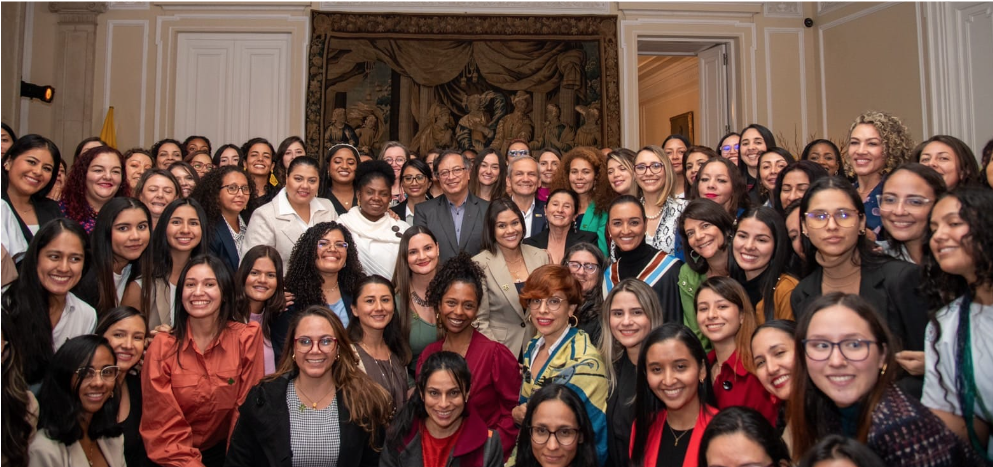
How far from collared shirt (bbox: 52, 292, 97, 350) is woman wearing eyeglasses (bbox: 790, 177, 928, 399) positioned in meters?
2.88

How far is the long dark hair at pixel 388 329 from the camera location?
3785 mm

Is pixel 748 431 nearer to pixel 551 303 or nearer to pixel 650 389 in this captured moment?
pixel 650 389

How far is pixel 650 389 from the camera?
118 inches

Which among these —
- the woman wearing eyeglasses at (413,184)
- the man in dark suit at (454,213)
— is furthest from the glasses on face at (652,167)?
the woman wearing eyeglasses at (413,184)

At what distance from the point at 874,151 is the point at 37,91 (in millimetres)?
7239

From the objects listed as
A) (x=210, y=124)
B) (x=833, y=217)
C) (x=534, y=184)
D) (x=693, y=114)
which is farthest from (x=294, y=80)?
(x=833, y=217)

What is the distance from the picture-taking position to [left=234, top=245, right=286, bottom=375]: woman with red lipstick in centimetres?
386

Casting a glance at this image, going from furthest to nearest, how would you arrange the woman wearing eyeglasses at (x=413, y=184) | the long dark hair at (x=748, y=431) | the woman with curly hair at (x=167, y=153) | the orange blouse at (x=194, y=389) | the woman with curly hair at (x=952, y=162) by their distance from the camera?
1. the woman with curly hair at (x=167, y=153)
2. the woman wearing eyeglasses at (x=413, y=184)
3. the woman with curly hair at (x=952, y=162)
4. the orange blouse at (x=194, y=389)
5. the long dark hair at (x=748, y=431)

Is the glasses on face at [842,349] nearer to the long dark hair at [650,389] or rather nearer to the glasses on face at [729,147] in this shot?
the long dark hair at [650,389]

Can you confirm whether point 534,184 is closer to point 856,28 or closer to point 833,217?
point 833,217

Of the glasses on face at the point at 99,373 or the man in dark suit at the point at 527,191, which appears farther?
the man in dark suit at the point at 527,191

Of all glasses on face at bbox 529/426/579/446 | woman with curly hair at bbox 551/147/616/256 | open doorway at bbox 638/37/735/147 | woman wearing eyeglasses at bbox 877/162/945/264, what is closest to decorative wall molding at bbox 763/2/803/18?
open doorway at bbox 638/37/735/147

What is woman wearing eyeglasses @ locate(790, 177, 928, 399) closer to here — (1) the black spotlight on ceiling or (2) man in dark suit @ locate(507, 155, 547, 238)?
(2) man in dark suit @ locate(507, 155, 547, 238)

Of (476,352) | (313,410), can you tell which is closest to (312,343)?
(313,410)
